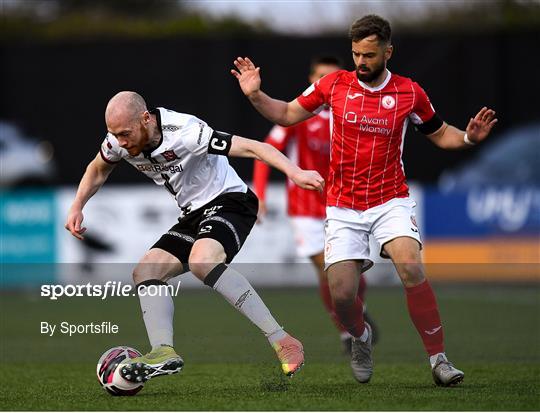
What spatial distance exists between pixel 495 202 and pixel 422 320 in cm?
850

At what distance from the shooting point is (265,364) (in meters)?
6.60

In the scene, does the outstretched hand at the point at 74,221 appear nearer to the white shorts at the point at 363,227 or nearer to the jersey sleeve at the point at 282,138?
the white shorts at the point at 363,227

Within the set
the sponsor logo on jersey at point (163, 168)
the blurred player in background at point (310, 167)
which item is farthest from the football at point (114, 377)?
the blurred player in background at point (310, 167)

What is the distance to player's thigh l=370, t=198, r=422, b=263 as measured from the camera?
6598 mm

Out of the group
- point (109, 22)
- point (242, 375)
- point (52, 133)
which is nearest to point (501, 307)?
point (242, 375)

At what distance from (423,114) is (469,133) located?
29 cm

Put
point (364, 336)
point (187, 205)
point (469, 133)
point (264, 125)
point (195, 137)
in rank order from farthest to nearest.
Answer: point (264, 125) < point (364, 336) < point (187, 205) < point (469, 133) < point (195, 137)

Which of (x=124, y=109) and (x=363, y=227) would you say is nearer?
(x=124, y=109)

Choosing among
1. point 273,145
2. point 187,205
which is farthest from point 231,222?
point 273,145

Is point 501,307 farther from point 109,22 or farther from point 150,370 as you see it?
point 109,22

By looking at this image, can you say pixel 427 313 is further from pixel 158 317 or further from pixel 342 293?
pixel 158 317

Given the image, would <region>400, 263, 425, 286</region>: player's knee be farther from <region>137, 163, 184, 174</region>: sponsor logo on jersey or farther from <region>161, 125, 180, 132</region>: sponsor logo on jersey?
<region>161, 125, 180, 132</region>: sponsor logo on jersey

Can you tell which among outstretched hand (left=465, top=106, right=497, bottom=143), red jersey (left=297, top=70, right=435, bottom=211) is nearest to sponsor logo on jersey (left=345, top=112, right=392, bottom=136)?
red jersey (left=297, top=70, right=435, bottom=211)

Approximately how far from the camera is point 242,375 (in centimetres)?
729
